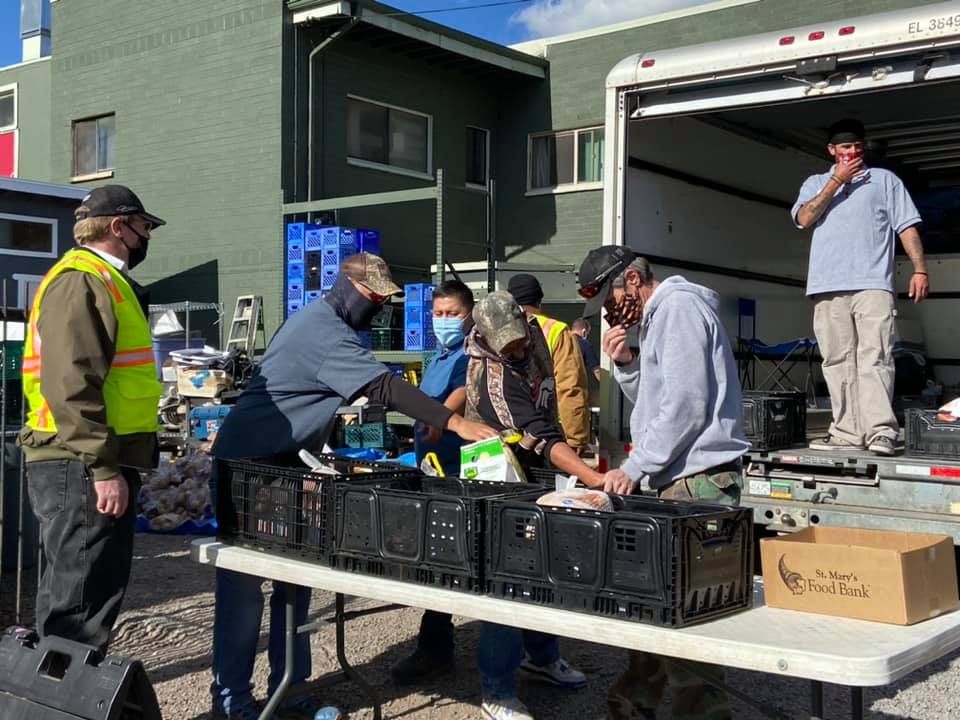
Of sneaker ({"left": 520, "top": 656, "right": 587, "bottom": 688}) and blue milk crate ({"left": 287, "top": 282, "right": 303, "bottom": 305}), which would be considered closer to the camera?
sneaker ({"left": 520, "top": 656, "right": 587, "bottom": 688})

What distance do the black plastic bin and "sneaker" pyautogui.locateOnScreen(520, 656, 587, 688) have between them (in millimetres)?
1344

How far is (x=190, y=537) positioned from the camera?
8508mm

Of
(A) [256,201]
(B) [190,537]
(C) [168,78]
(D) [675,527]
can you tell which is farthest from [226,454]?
(C) [168,78]

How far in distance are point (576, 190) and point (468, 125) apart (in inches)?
88.2

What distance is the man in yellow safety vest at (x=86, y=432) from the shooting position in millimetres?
3453

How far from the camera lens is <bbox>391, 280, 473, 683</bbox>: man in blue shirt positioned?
482 cm

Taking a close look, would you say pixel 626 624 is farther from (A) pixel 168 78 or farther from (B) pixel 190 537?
(A) pixel 168 78

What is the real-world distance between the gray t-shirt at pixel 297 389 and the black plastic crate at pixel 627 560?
111 cm

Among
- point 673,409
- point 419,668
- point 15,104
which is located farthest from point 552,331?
point 15,104

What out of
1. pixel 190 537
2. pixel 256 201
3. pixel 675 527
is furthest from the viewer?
pixel 256 201

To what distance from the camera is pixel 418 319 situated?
1227 centimetres

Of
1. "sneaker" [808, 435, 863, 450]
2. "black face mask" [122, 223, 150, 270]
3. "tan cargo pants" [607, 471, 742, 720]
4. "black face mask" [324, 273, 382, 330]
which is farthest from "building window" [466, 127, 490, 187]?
"tan cargo pants" [607, 471, 742, 720]

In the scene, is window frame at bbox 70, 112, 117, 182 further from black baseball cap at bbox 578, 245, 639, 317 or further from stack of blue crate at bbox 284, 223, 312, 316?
black baseball cap at bbox 578, 245, 639, 317

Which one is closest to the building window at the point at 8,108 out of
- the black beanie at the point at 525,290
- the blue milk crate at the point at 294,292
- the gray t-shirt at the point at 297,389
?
the blue milk crate at the point at 294,292
